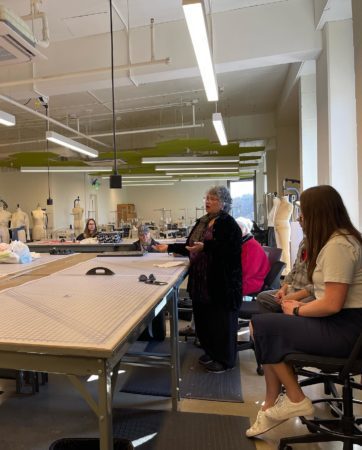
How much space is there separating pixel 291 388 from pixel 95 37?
4540 millimetres

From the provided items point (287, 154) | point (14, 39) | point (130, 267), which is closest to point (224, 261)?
point (130, 267)

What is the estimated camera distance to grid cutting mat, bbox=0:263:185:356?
108cm

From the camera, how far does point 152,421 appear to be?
2.14 meters

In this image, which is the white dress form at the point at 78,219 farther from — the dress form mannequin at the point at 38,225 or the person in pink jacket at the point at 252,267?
the person in pink jacket at the point at 252,267

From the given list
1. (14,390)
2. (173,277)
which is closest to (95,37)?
(173,277)

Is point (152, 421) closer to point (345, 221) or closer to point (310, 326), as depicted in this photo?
point (310, 326)

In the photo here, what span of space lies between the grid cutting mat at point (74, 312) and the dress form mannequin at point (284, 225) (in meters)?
3.44

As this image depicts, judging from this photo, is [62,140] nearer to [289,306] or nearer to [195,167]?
[195,167]

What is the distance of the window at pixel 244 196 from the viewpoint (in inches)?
493

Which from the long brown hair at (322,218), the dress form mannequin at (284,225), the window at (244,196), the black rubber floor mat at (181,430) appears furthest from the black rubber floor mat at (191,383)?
the window at (244,196)

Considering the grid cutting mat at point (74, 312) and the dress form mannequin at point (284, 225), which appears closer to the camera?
the grid cutting mat at point (74, 312)

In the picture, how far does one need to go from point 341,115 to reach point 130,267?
2689 millimetres

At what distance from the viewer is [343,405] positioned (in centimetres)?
171

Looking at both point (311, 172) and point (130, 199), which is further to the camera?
point (130, 199)
